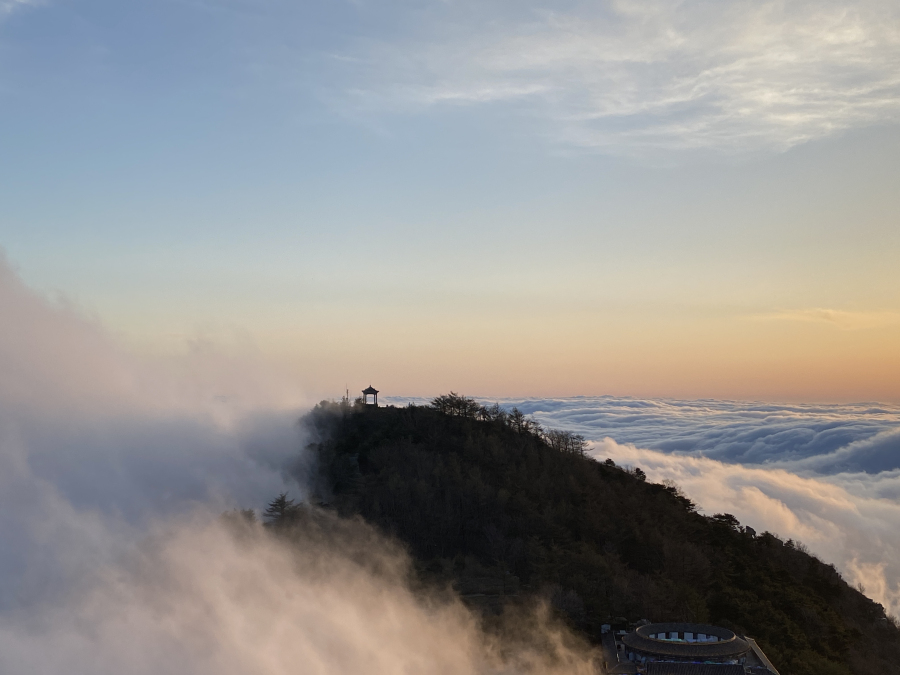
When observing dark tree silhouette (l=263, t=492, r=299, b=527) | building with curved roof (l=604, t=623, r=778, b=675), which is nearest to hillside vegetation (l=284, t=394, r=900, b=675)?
dark tree silhouette (l=263, t=492, r=299, b=527)

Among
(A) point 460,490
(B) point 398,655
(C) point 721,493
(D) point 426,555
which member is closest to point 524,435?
(A) point 460,490

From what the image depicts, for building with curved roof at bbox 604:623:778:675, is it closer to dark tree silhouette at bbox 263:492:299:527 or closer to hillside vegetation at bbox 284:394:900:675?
hillside vegetation at bbox 284:394:900:675

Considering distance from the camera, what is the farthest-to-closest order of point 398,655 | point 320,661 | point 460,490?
point 460,490, point 398,655, point 320,661

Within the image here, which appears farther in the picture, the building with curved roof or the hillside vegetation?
the hillside vegetation

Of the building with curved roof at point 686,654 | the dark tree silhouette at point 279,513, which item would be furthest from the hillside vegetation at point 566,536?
the building with curved roof at point 686,654

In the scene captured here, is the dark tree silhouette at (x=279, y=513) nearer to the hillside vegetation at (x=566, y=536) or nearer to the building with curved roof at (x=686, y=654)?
the hillside vegetation at (x=566, y=536)

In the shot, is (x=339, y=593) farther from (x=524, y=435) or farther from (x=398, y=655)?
(x=524, y=435)

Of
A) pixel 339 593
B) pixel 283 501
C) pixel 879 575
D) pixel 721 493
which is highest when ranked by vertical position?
pixel 283 501

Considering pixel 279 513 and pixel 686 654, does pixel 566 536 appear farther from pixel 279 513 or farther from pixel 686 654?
pixel 686 654
